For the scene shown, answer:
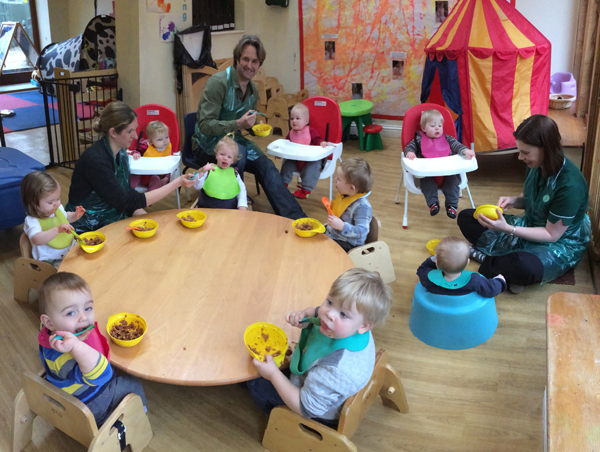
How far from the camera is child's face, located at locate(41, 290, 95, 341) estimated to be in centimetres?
171

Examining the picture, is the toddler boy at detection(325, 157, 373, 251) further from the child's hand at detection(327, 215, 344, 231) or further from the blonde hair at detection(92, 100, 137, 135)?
the blonde hair at detection(92, 100, 137, 135)

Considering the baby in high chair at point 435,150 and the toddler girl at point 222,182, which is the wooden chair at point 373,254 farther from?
the baby in high chair at point 435,150

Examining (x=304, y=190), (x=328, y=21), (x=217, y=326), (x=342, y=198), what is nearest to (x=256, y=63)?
(x=304, y=190)

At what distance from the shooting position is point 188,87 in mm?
5398

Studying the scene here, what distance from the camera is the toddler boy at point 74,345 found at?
170cm

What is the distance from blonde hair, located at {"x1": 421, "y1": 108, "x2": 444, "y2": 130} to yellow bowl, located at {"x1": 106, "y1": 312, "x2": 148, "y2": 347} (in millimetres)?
2738

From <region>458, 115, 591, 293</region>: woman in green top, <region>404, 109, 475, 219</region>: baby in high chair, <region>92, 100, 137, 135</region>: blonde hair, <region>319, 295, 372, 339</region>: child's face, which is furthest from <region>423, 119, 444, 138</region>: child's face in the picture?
<region>319, 295, 372, 339</region>: child's face

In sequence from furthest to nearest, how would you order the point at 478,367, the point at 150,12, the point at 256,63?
the point at 150,12 → the point at 256,63 → the point at 478,367

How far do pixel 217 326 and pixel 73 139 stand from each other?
3838 mm

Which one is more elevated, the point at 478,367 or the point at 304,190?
the point at 304,190

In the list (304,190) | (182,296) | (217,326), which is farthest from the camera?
(304,190)

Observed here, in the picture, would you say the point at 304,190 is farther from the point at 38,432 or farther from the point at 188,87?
the point at 38,432

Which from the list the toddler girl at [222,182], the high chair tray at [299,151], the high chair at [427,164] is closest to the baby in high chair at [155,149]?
the toddler girl at [222,182]

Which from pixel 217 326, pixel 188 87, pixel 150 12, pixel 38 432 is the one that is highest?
pixel 150 12
